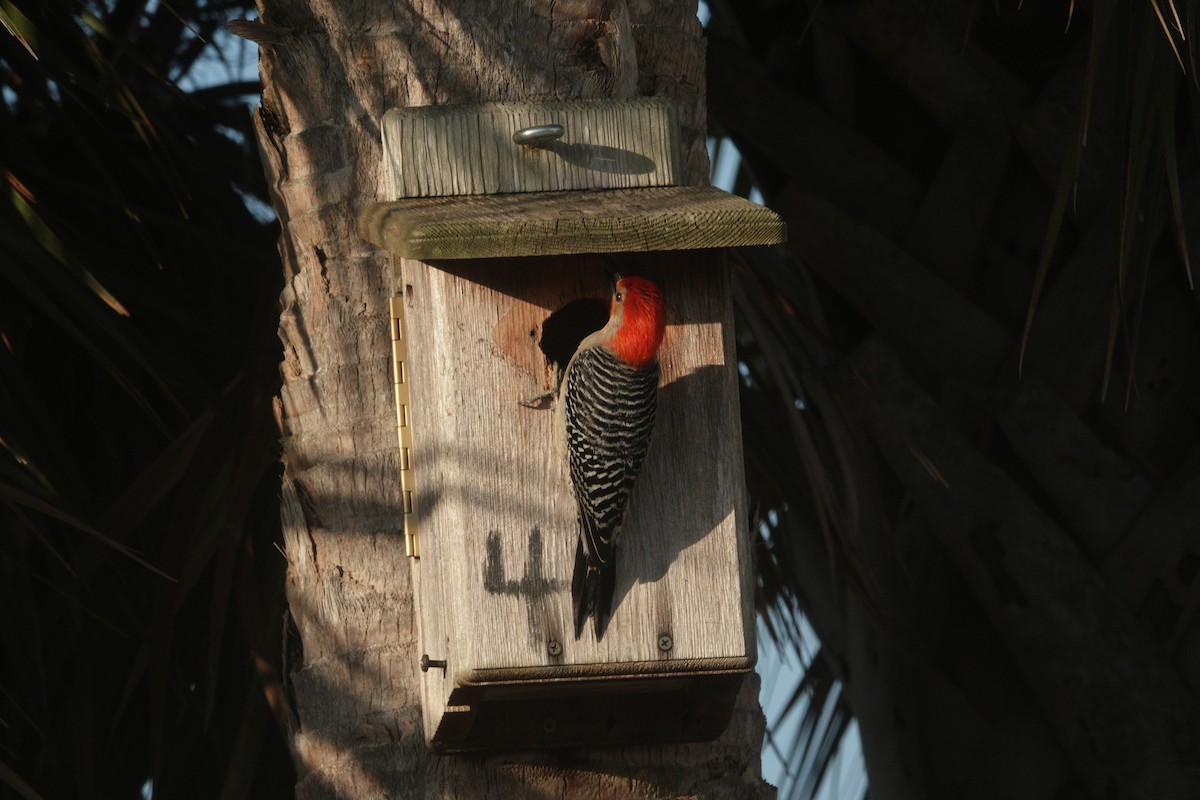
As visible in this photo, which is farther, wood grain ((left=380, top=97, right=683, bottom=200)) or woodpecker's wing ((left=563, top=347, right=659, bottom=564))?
wood grain ((left=380, top=97, right=683, bottom=200))

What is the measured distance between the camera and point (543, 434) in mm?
2592

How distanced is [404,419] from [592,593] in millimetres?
576

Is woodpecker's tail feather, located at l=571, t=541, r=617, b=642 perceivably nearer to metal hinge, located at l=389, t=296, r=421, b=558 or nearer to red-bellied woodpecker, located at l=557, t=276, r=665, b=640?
red-bellied woodpecker, located at l=557, t=276, r=665, b=640

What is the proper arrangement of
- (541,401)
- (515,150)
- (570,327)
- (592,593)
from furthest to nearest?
(570,327)
(515,150)
(541,401)
(592,593)

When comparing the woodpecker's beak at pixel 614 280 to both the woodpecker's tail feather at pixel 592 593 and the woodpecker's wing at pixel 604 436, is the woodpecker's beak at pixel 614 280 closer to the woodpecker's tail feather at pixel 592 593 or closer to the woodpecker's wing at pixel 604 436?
the woodpecker's wing at pixel 604 436

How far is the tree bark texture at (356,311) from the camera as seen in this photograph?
288 cm

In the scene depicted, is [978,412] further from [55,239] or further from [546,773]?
[55,239]

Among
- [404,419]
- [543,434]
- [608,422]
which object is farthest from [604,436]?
[404,419]

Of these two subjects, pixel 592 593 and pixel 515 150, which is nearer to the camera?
pixel 592 593

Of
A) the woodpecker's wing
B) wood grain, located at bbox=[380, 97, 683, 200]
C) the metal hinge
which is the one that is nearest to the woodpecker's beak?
the woodpecker's wing

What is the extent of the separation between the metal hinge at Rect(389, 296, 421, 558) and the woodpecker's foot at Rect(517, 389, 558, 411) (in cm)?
31

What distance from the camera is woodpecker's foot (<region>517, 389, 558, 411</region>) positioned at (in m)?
2.60

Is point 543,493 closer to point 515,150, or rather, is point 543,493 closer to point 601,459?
point 601,459

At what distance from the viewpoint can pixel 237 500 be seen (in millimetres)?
3559
